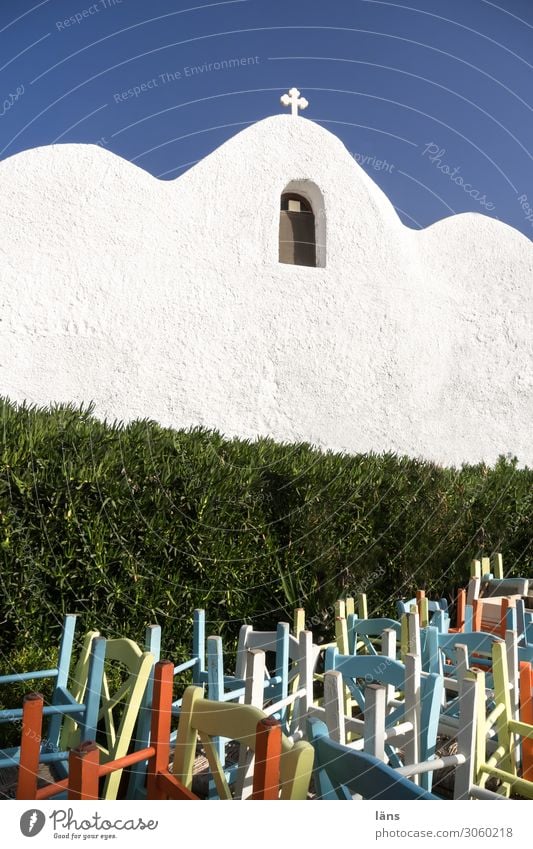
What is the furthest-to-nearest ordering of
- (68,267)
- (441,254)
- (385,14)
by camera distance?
1. (441,254)
2. (68,267)
3. (385,14)

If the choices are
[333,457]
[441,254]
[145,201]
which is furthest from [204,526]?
[441,254]

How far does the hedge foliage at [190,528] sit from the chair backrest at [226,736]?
2.34 metres

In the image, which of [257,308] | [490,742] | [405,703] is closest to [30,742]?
[405,703]

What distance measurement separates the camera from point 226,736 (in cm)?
178

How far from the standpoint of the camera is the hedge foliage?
4.06 metres

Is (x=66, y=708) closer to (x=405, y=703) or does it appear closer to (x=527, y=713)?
(x=405, y=703)

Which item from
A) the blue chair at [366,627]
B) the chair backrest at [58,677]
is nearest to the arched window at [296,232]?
the blue chair at [366,627]

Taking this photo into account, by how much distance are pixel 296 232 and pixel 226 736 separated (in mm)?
9647

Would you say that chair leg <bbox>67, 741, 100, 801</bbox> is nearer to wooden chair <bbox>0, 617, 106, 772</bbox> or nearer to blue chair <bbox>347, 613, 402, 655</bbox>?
wooden chair <bbox>0, 617, 106, 772</bbox>

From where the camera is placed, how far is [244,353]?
9.72 metres

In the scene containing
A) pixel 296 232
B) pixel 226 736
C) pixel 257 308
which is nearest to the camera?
pixel 226 736

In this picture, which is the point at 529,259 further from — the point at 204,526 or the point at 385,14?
the point at 204,526

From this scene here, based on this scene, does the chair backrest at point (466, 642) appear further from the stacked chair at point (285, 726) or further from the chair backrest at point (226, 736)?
the chair backrest at point (226, 736)
